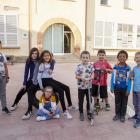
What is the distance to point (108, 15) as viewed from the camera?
1438 cm

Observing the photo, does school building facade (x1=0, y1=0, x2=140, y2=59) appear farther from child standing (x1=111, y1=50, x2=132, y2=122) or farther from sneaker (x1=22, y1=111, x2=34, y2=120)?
child standing (x1=111, y1=50, x2=132, y2=122)

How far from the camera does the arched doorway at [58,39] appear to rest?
547 inches

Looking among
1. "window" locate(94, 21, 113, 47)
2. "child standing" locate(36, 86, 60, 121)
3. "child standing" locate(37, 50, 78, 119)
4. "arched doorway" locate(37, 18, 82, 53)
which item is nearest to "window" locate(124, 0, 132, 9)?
"window" locate(94, 21, 113, 47)

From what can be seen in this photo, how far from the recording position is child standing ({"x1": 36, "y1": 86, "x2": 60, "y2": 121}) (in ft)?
10.9

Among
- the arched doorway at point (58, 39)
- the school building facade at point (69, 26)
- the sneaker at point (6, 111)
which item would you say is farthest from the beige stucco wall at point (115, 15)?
the sneaker at point (6, 111)

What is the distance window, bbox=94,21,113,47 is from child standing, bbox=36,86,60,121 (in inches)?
450

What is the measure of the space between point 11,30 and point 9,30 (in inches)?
5.7

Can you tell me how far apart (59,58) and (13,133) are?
35.1 ft

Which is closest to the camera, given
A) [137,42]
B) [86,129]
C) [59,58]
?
[86,129]

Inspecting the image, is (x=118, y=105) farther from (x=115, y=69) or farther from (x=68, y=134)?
(x=68, y=134)

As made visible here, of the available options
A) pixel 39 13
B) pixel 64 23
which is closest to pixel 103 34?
pixel 64 23

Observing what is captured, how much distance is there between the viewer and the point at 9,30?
12.7 meters

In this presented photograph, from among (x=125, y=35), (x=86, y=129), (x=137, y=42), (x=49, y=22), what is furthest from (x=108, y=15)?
(x=86, y=129)

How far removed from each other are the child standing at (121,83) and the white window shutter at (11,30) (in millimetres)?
10849
